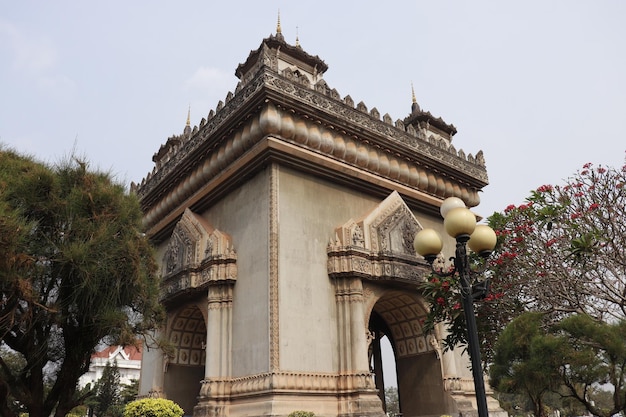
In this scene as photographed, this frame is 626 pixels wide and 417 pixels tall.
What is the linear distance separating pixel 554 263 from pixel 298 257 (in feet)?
18.9

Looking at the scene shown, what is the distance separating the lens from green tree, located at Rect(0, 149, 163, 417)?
862cm

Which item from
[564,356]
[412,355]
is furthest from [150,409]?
[412,355]

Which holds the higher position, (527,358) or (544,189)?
(544,189)

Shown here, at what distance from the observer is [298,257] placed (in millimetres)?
12359

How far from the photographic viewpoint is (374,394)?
38.3 ft

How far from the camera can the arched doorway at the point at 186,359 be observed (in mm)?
15320

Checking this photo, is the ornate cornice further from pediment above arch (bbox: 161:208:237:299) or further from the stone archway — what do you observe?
the stone archway

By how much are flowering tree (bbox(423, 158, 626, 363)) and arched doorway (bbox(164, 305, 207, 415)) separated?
7.47 meters

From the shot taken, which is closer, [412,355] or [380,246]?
[380,246]

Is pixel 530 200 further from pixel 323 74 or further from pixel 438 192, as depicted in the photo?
pixel 323 74

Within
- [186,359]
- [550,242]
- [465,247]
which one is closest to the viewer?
[465,247]

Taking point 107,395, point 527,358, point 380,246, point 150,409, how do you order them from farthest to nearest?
point 107,395, point 380,246, point 527,358, point 150,409

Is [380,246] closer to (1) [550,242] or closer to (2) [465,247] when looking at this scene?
(1) [550,242]

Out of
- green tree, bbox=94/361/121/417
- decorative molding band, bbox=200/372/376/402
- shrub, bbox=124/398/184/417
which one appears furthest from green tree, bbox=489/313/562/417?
green tree, bbox=94/361/121/417
